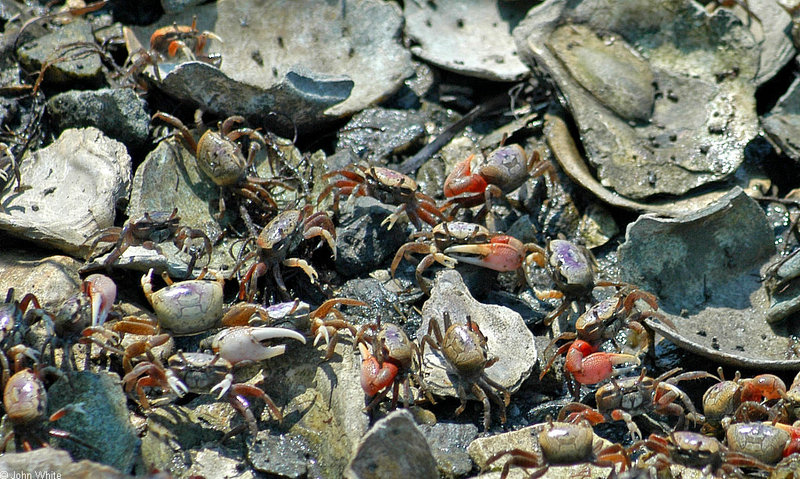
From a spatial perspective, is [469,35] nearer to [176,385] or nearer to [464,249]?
[464,249]

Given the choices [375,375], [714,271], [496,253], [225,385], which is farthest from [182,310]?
[714,271]

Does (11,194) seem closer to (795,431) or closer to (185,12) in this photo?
(185,12)

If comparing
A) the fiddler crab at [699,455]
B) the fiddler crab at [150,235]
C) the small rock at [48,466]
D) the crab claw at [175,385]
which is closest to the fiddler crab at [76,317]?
the fiddler crab at [150,235]

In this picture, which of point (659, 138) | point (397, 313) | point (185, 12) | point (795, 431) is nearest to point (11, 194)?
point (185, 12)

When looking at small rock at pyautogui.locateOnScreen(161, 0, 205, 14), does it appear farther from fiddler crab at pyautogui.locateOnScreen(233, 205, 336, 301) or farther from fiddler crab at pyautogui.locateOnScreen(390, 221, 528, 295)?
fiddler crab at pyautogui.locateOnScreen(390, 221, 528, 295)

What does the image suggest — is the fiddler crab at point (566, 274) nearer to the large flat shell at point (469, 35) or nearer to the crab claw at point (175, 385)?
the large flat shell at point (469, 35)

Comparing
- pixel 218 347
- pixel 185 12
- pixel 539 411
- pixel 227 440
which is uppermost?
pixel 185 12
